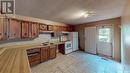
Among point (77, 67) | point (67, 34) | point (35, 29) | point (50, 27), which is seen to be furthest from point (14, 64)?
point (67, 34)

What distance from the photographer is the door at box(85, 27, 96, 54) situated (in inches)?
255

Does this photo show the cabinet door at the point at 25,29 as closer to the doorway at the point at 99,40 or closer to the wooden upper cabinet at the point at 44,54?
the wooden upper cabinet at the point at 44,54

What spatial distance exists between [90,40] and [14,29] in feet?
15.5

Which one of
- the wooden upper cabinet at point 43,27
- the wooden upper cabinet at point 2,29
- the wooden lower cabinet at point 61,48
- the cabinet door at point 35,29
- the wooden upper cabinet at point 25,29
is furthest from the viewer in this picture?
the wooden lower cabinet at point 61,48

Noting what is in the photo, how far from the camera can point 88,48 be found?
6.89m

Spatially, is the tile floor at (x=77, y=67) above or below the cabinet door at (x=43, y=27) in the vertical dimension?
below

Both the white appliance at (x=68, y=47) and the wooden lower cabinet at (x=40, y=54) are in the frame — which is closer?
the wooden lower cabinet at (x=40, y=54)

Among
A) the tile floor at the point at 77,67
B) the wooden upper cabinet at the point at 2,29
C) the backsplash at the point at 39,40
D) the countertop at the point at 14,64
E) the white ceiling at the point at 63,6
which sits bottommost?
the tile floor at the point at 77,67

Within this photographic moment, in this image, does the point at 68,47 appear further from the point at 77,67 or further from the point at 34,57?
the point at 34,57

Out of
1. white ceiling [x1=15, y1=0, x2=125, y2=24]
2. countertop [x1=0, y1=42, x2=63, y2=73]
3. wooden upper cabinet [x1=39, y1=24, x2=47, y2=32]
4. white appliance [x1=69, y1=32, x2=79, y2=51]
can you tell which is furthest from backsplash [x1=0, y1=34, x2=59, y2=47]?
countertop [x1=0, y1=42, x2=63, y2=73]

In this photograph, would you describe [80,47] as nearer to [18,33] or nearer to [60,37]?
[60,37]

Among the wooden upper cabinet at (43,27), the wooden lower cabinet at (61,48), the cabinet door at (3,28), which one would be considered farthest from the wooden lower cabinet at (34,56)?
the wooden lower cabinet at (61,48)

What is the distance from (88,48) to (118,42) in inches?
82.4

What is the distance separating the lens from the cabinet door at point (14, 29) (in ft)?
11.8
